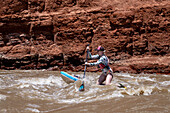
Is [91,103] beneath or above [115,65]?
above

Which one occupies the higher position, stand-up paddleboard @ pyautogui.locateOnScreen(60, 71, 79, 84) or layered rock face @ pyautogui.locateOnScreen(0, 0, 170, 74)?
layered rock face @ pyautogui.locateOnScreen(0, 0, 170, 74)

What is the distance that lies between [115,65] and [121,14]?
3.17 m

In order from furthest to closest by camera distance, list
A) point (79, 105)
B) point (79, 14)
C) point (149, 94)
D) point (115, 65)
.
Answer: point (79, 14)
point (115, 65)
point (149, 94)
point (79, 105)

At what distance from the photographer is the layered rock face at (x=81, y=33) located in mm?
11305

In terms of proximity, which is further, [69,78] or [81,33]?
[81,33]

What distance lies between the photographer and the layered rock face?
1130cm

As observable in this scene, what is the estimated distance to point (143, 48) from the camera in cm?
1140

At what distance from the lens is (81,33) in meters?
12.0

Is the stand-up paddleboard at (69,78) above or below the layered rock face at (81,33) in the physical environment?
below

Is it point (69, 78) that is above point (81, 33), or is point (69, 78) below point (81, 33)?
below

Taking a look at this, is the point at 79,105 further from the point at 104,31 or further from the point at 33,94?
the point at 104,31

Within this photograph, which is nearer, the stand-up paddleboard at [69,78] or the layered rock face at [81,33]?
the stand-up paddleboard at [69,78]

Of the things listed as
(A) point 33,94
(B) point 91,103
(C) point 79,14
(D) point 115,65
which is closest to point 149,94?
(B) point 91,103

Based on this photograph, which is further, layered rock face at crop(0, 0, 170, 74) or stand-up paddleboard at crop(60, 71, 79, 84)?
layered rock face at crop(0, 0, 170, 74)
